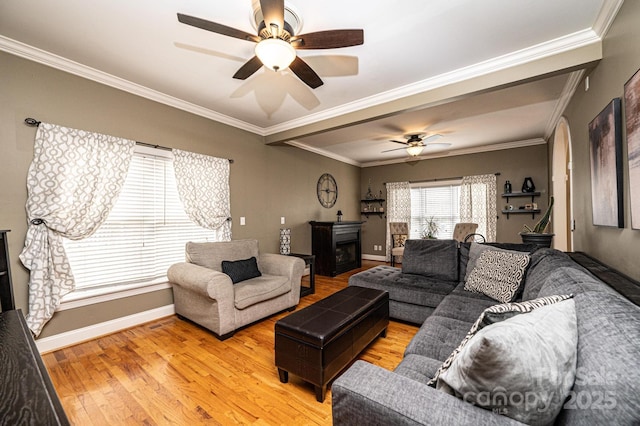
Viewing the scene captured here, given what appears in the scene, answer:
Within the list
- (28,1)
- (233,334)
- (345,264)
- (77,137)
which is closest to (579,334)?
→ (233,334)

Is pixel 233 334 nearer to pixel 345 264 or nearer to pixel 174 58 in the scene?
pixel 174 58

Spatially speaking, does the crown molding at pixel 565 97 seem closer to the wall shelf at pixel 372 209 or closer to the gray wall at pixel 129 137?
the wall shelf at pixel 372 209

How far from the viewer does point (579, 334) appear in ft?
3.04

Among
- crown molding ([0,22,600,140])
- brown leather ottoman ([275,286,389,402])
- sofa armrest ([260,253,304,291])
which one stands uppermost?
crown molding ([0,22,600,140])

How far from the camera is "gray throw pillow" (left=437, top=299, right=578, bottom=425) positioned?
73 cm

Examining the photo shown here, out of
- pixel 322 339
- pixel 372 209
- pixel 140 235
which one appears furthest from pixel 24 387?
pixel 372 209

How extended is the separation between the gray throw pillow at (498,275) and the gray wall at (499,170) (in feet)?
11.8

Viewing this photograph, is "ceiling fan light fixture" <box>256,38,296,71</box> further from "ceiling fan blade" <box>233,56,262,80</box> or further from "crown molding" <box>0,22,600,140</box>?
"crown molding" <box>0,22,600,140</box>

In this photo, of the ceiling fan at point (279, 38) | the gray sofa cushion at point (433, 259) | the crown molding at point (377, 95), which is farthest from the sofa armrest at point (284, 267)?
the ceiling fan at point (279, 38)

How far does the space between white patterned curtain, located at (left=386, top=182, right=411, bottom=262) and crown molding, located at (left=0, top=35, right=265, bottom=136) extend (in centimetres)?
436

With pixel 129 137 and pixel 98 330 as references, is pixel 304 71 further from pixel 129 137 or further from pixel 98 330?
pixel 98 330

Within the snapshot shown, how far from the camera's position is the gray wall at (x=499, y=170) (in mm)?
5152

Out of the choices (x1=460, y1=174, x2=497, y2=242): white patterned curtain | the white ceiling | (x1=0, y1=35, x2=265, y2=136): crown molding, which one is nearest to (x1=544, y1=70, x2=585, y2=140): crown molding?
the white ceiling

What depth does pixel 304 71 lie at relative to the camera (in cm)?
216
